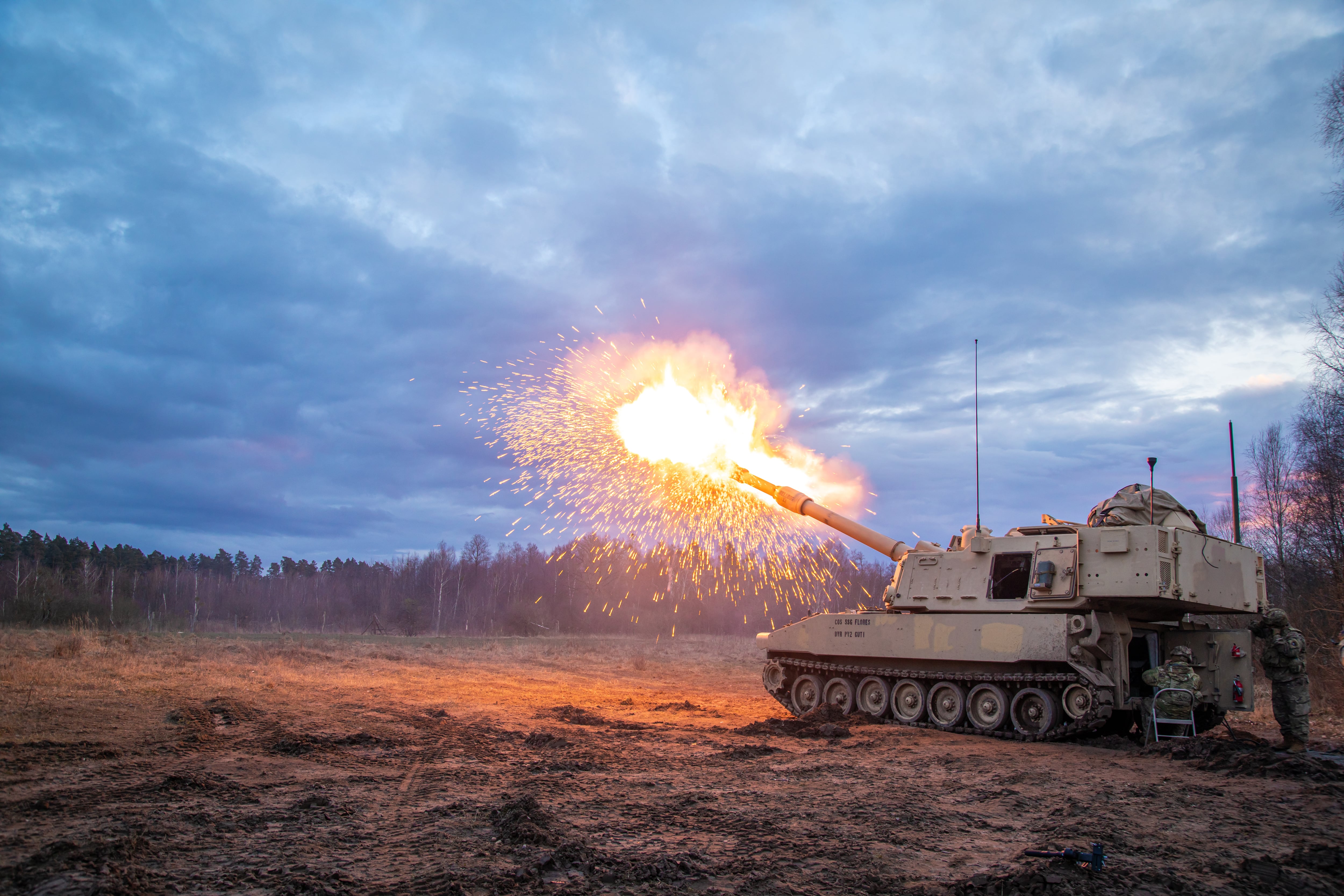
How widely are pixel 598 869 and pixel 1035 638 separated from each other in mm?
9487

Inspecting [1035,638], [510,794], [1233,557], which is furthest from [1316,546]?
[510,794]

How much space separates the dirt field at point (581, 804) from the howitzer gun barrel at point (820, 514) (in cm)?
353

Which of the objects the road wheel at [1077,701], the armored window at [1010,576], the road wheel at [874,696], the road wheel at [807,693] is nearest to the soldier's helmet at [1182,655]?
the road wheel at [1077,701]

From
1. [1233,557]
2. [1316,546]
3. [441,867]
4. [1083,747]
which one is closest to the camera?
[441,867]

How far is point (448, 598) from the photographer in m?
71.6

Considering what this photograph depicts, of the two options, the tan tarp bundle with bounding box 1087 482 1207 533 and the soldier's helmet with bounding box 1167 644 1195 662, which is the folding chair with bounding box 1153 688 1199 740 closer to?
the soldier's helmet with bounding box 1167 644 1195 662

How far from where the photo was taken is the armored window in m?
13.6

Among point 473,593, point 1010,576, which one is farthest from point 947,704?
point 473,593

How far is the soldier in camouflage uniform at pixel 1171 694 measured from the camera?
12.1m

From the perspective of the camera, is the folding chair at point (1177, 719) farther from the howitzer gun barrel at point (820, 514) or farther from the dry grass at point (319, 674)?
the dry grass at point (319, 674)

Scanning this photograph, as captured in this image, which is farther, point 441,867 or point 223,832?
point 223,832

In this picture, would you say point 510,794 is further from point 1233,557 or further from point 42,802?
point 1233,557

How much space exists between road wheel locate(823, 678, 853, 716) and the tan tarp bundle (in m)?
5.39

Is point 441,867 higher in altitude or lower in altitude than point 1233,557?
lower
